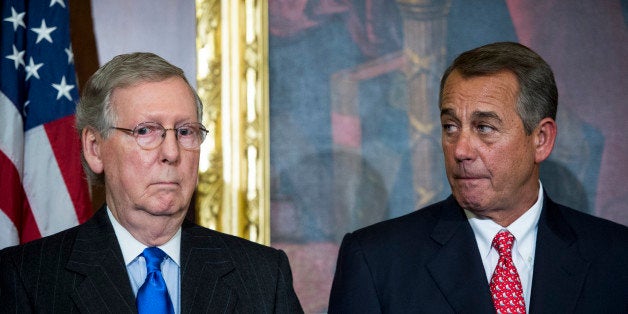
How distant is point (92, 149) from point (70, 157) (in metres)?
0.93

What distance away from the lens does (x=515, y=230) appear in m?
3.10

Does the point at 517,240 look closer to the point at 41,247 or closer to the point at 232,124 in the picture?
the point at 232,124

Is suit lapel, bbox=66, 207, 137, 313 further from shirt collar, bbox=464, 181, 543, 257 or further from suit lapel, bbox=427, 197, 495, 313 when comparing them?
shirt collar, bbox=464, 181, 543, 257

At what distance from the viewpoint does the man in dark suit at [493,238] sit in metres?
2.99

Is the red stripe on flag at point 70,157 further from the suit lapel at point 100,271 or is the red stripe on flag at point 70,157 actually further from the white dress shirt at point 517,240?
the white dress shirt at point 517,240

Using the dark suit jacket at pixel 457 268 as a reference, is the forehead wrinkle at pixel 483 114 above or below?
above

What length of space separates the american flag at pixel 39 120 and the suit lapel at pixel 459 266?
5.16 ft

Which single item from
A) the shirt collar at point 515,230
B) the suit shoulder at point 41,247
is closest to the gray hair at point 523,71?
the shirt collar at point 515,230

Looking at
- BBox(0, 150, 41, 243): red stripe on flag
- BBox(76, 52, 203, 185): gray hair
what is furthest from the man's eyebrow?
BBox(0, 150, 41, 243): red stripe on flag

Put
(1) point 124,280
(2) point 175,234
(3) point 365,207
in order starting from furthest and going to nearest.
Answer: (3) point 365,207 → (2) point 175,234 → (1) point 124,280

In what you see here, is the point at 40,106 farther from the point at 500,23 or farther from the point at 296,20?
the point at 500,23

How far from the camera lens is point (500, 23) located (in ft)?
13.7

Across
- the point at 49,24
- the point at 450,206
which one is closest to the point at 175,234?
the point at 450,206

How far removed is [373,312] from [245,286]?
47 centimetres
